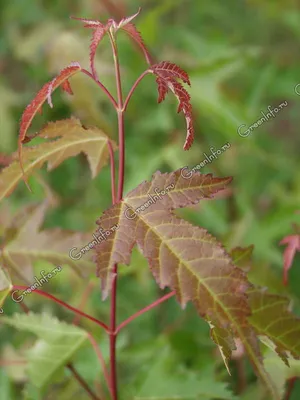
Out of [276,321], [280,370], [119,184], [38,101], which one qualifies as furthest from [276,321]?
[38,101]

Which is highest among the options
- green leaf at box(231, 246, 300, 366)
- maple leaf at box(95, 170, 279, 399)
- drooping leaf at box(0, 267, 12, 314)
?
drooping leaf at box(0, 267, 12, 314)

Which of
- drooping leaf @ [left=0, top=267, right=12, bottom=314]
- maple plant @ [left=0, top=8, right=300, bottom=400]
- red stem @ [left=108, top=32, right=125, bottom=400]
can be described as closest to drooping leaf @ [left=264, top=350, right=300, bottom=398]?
maple plant @ [left=0, top=8, right=300, bottom=400]

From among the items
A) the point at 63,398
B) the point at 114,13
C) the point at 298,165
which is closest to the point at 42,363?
the point at 63,398

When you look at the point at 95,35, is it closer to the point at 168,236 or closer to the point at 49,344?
the point at 168,236

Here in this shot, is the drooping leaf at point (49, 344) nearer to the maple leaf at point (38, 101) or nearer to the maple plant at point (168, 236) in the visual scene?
the maple plant at point (168, 236)

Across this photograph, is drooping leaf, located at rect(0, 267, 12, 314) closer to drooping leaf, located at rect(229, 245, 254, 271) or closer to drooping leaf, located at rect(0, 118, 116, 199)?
drooping leaf, located at rect(0, 118, 116, 199)

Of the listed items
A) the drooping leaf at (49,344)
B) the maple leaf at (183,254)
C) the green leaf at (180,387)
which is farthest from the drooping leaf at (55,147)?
the green leaf at (180,387)
